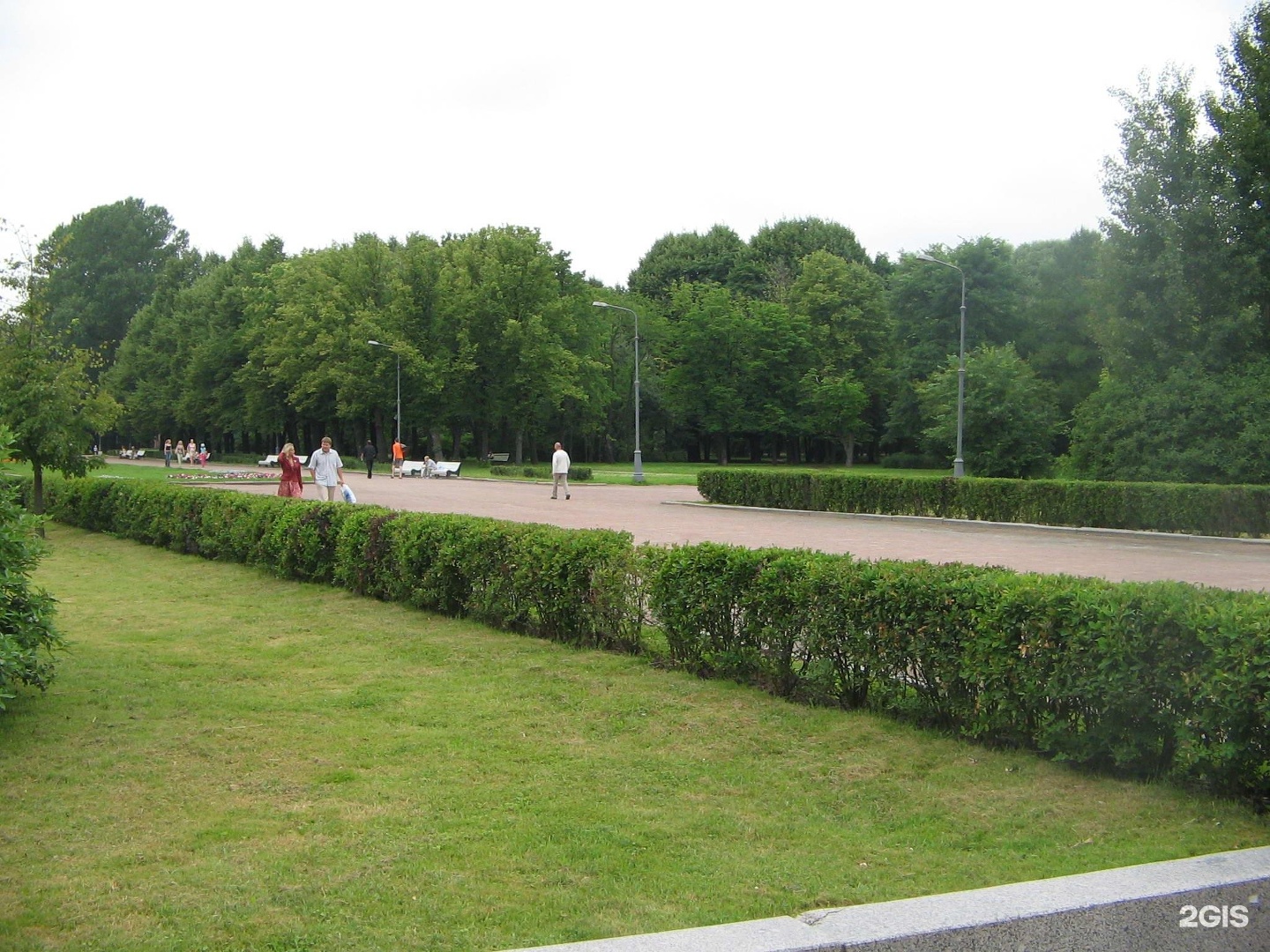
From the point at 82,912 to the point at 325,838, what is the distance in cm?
107

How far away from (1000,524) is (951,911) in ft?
68.0

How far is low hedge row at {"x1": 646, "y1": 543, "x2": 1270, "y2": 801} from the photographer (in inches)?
207

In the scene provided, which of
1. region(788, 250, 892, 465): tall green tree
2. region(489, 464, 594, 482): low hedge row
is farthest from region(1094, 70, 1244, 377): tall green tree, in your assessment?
region(788, 250, 892, 465): tall green tree

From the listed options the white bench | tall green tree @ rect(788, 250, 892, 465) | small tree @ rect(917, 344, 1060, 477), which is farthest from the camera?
tall green tree @ rect(788, 250, 892, 465)

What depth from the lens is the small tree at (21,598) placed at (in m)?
6.89

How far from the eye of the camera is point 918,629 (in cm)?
673

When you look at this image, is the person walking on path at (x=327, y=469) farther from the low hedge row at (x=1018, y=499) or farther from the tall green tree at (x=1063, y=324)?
the tall green tree at (x=1063, y=324)

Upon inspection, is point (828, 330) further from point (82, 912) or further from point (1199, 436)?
Answer: point (82, 912)

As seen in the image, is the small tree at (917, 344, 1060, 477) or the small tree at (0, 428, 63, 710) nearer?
the small tree at (0, 428, 63, 710)

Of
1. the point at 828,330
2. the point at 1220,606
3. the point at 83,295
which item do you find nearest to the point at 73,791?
the point at 1220,606

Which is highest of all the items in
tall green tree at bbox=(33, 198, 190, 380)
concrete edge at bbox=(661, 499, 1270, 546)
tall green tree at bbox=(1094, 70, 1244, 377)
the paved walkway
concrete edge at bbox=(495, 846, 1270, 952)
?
tall green tree at bbox=(33, 198, 190, 380)

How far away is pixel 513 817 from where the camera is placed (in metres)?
5.23

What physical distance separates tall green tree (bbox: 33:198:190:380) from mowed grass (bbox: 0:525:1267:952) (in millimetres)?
89421

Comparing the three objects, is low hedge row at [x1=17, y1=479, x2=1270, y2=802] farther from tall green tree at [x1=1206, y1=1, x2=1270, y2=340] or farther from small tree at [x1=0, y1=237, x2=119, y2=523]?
tall green tree at [x1=1206, y1=1, x2=1270, y2=340]
